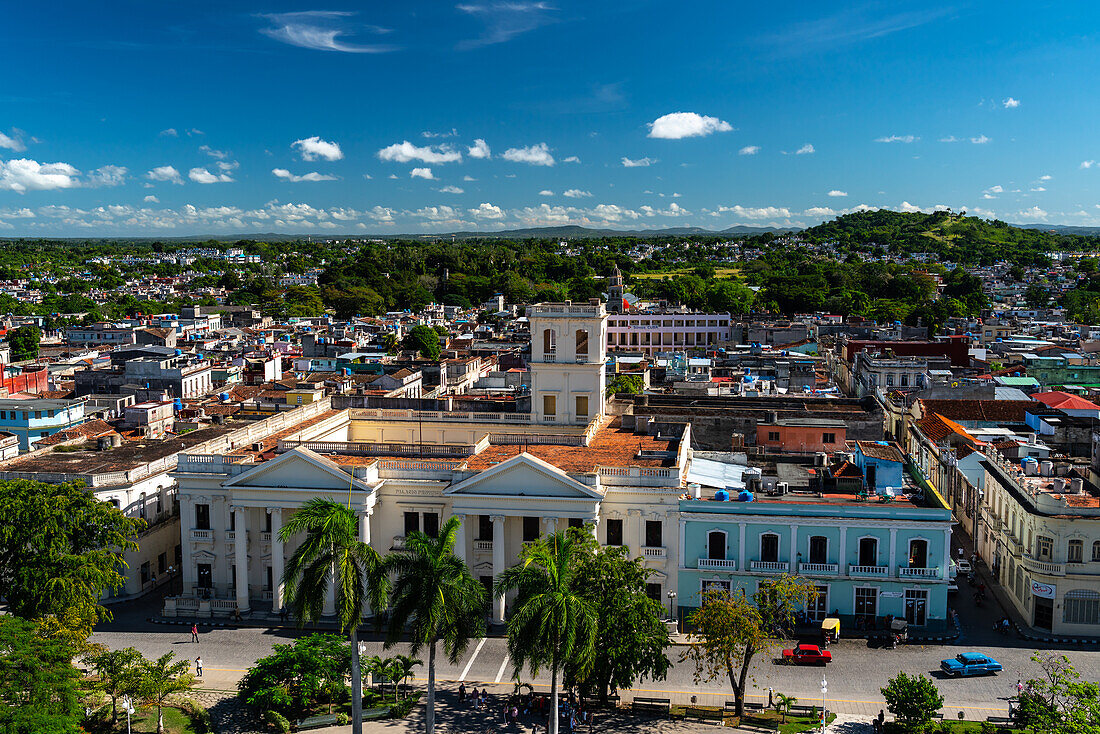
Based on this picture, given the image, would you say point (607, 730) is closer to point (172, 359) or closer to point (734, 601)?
point (734, 601)

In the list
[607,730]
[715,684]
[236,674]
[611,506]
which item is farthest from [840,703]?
[236,674]

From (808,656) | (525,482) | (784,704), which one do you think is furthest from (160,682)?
(808,656)

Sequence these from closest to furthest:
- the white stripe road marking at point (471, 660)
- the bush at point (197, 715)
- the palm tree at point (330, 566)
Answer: the palm tree at point (330, 566) < the bush at point (197, 715) < the white stripe road marking at point (471, 660)

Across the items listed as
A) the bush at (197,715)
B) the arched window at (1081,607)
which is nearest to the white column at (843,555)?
the arched window at (1081,607)

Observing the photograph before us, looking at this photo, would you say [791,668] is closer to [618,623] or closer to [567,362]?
[618,623]

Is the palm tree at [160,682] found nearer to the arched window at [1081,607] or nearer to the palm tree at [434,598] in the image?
the palm tree at [434,598]

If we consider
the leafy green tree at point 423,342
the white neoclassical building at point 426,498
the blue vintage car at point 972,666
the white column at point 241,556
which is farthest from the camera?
the leafy green tree at point 423,342

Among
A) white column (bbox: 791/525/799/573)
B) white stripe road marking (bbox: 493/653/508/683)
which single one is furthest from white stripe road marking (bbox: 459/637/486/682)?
white column (bbox: 791/525/799/573)
